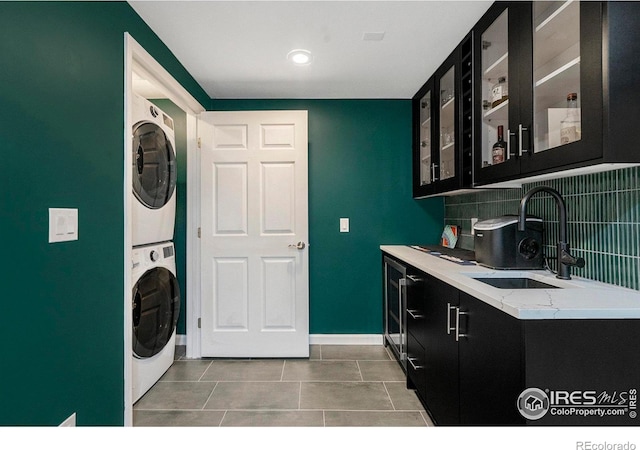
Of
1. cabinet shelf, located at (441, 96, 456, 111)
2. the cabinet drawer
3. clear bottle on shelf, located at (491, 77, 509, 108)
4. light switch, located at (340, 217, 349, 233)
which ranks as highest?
cabinet shelf, located at (441, 96, 456, 111)

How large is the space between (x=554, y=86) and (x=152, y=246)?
249cm

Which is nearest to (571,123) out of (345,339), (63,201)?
(63,201)

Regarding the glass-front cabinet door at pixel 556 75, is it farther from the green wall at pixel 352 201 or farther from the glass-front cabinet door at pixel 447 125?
the green wall at pixel 352 201

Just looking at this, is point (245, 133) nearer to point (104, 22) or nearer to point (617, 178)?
point (104, 22)

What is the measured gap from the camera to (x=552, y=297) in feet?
4.47

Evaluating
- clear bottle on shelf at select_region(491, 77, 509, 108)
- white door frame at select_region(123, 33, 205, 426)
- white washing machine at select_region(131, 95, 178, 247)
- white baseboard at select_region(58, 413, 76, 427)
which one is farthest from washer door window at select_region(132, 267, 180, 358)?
clear bottle on shelf at select_region(491, 77, 509, 108)

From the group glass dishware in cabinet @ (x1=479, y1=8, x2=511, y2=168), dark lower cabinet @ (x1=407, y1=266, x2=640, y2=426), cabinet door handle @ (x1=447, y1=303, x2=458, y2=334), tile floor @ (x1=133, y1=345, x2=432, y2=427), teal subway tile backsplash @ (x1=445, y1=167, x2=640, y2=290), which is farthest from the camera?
tile floor @ (x1=133, y1=345, x2=432, y2=427)

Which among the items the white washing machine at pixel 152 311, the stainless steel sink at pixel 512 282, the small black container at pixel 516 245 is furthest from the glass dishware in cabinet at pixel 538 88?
the white washing machine at pixel 152 311

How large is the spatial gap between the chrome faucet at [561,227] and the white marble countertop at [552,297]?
0.21ft

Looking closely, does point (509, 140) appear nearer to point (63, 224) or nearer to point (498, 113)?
point (498, 113)

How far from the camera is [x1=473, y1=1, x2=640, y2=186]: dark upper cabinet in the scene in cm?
124

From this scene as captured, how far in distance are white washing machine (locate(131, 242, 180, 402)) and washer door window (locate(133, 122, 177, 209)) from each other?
351 millimetres

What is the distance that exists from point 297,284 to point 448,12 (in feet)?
7.46

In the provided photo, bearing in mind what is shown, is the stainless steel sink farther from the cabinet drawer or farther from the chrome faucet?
the cabinet drawer
